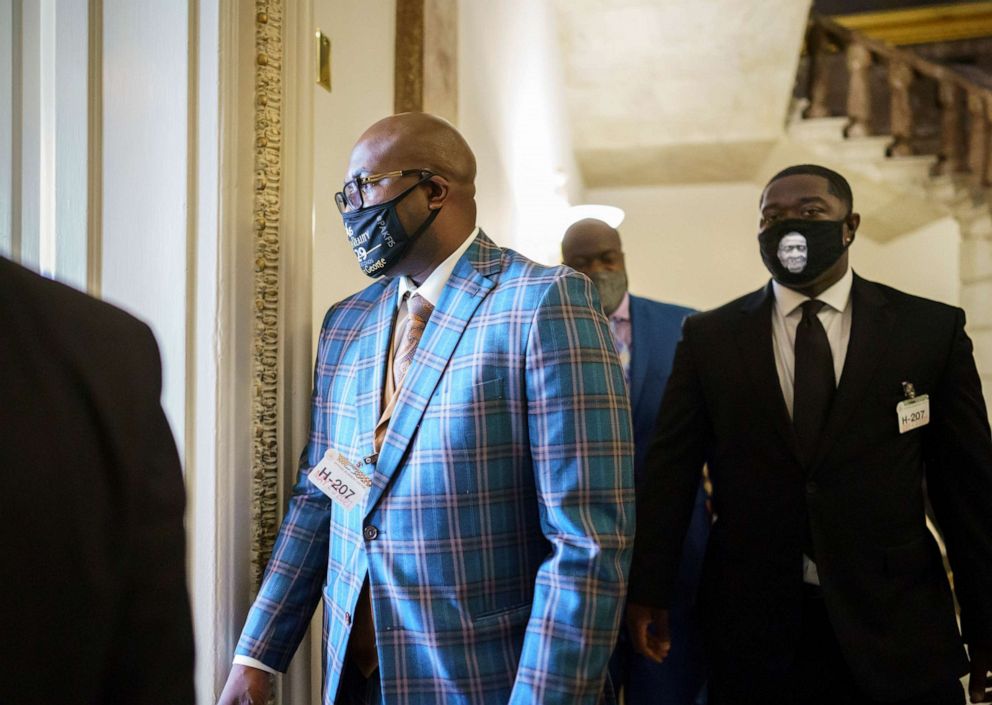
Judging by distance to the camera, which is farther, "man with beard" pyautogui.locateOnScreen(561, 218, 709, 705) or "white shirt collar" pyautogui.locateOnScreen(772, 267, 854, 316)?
"man with beard" pyautogui.locateOnScreen(561, 218, 709, 705)

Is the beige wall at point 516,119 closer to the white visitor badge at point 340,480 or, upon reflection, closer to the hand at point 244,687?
the white visitor badge at point 340,480

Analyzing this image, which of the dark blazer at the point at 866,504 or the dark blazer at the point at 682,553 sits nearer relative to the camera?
the dark blazer at the point at 866,504

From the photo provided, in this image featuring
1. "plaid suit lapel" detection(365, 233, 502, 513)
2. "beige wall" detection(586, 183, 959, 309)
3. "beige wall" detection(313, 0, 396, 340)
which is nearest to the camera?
"plaid suit lapel" detection(365, 233, 502, 513)

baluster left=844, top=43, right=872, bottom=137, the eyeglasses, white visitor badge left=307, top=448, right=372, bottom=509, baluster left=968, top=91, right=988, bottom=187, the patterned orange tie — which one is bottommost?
white visitor badge left=307, top=448, right=372, bottom=509

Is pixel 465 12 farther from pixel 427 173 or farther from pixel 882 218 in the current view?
pixel 882 218

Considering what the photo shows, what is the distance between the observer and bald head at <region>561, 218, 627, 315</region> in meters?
2.40

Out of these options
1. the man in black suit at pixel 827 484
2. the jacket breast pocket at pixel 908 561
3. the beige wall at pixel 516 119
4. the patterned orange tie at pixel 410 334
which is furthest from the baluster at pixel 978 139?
the patterned orange tie at pixel 410 334

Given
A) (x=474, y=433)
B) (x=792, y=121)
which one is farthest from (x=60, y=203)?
(x=792, y=121)

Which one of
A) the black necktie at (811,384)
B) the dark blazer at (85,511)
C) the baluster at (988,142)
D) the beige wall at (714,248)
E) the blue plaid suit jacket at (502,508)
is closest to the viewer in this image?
the dark blazer at (85,511)

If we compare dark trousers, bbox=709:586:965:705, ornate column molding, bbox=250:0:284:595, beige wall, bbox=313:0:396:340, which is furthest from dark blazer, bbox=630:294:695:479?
ornate column molding, bbox=250:0:284:595

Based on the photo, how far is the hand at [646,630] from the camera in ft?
5.91

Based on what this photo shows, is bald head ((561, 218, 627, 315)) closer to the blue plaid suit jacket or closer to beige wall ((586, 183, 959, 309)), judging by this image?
the blue plaid suit jacket

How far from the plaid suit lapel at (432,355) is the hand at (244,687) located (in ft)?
1.34

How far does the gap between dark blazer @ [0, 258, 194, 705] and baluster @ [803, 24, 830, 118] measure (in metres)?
6.69
